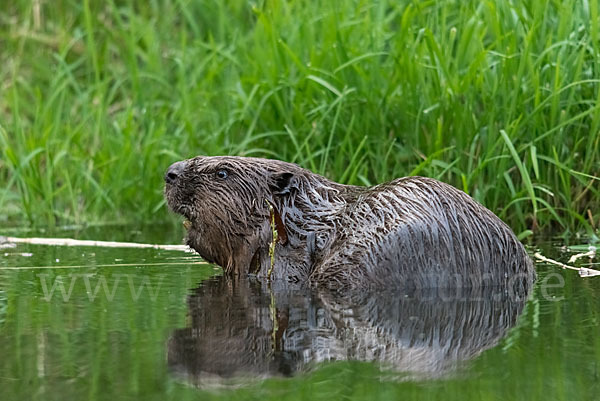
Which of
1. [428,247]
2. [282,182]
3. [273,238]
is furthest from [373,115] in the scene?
[428,247]

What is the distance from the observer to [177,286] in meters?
3.61

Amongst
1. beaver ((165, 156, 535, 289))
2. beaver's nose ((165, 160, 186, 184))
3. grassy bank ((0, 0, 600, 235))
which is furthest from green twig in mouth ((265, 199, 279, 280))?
grassy bank ((0, 0, 600, 235))

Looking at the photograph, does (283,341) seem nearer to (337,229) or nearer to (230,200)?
(337,229)

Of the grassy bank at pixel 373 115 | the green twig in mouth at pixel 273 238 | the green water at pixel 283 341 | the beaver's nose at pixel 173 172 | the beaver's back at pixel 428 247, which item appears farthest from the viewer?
the grassy bank at pixel 373 115

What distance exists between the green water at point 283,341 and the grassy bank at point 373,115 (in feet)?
3.41

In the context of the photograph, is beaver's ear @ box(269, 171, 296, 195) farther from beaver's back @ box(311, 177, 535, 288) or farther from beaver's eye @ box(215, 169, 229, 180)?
beaver's back @ box(311, 177, 535, 288)

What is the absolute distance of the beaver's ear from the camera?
150 inches

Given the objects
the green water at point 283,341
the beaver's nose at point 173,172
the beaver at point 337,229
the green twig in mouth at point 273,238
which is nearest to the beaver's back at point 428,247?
the beaver at point 337,229

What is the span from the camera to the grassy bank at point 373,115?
468 centimetres

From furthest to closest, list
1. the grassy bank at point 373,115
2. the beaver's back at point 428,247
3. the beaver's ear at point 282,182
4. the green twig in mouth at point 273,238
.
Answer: the grassy bank at point 373,115
the beaver's ear at point 282,182
the green twig in mouth at point 273,238
the beaver's back at point 428,247

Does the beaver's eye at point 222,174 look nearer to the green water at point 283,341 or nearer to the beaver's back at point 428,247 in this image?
the green water at point 283,341

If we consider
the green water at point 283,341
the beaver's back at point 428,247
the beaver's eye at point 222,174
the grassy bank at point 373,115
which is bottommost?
the green water at point 283,341

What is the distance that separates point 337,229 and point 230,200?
479mm

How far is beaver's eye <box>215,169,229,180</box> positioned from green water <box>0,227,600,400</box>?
401 millimetres
